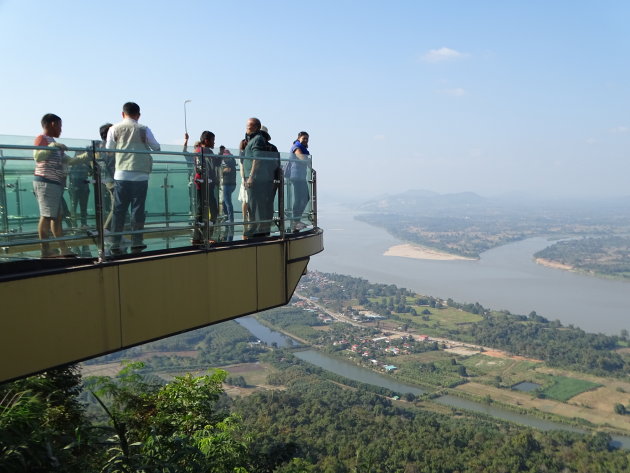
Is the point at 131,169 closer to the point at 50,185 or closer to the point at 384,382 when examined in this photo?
the point at 50,185

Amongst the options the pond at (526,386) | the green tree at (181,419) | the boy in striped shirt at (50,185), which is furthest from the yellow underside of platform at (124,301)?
the pond at (526,386)

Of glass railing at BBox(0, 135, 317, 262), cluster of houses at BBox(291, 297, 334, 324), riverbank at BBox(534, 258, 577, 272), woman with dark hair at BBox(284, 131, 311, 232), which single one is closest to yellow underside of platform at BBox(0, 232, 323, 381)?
glass railing at BBox(0, 135, 317, 262)

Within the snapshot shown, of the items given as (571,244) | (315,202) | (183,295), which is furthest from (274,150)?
(571,244)

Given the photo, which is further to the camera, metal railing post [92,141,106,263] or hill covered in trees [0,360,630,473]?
hill covered in trees [0,360,630,473]

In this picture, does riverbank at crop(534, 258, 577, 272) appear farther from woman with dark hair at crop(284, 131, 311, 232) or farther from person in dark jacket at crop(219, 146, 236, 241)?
person in dark jacket at crop(219, 146, 236, 241)

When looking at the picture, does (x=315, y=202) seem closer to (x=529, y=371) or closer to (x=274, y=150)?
(x=274, y=150)

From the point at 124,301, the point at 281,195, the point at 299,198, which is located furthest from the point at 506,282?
the point at 124,301
